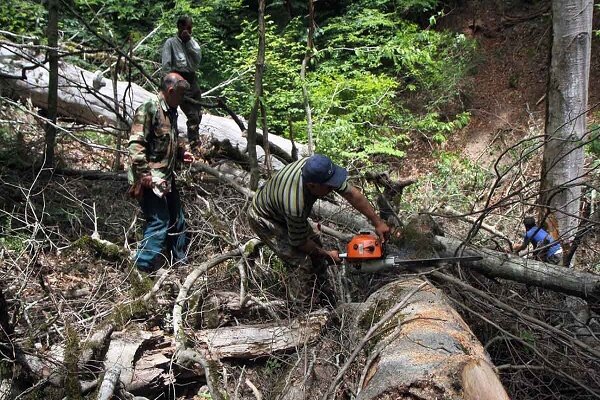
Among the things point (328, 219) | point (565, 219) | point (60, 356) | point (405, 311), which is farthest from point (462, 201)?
point (60, 356)

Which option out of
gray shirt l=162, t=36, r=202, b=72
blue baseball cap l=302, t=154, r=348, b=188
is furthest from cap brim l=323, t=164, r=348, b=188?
gray shirt l=162, t=36, r=202, b=72

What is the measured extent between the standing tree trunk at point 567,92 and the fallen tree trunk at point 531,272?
38.1 inches

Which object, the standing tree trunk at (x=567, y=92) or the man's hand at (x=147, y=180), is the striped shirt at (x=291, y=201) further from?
the standing tree trunk at (x=567, y=92)

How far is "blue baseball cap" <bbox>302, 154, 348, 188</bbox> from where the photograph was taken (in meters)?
3.51

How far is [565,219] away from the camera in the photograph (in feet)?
16.6

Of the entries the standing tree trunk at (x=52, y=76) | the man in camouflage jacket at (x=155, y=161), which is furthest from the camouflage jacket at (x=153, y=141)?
the standing tree trunk at (x=52, y=76)

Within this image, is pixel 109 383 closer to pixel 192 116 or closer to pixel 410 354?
pixel 410 354

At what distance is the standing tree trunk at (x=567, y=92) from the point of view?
4703 mm

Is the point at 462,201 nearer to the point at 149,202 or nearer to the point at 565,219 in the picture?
the point at 565,219

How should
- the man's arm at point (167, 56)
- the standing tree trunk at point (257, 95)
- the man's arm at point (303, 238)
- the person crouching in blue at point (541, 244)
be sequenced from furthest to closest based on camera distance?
the man's arm at point (167, 56) < the standing tree trunk at point (257, 95) < the person crouching in blue at point (541, 244) < the man's arm at point (303, 238)

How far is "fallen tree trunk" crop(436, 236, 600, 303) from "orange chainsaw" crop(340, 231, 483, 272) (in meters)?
0.20

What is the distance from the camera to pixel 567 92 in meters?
4.85

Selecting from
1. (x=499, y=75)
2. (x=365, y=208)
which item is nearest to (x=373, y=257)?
(x=365, y=208)

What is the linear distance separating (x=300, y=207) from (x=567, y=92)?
2.86m
